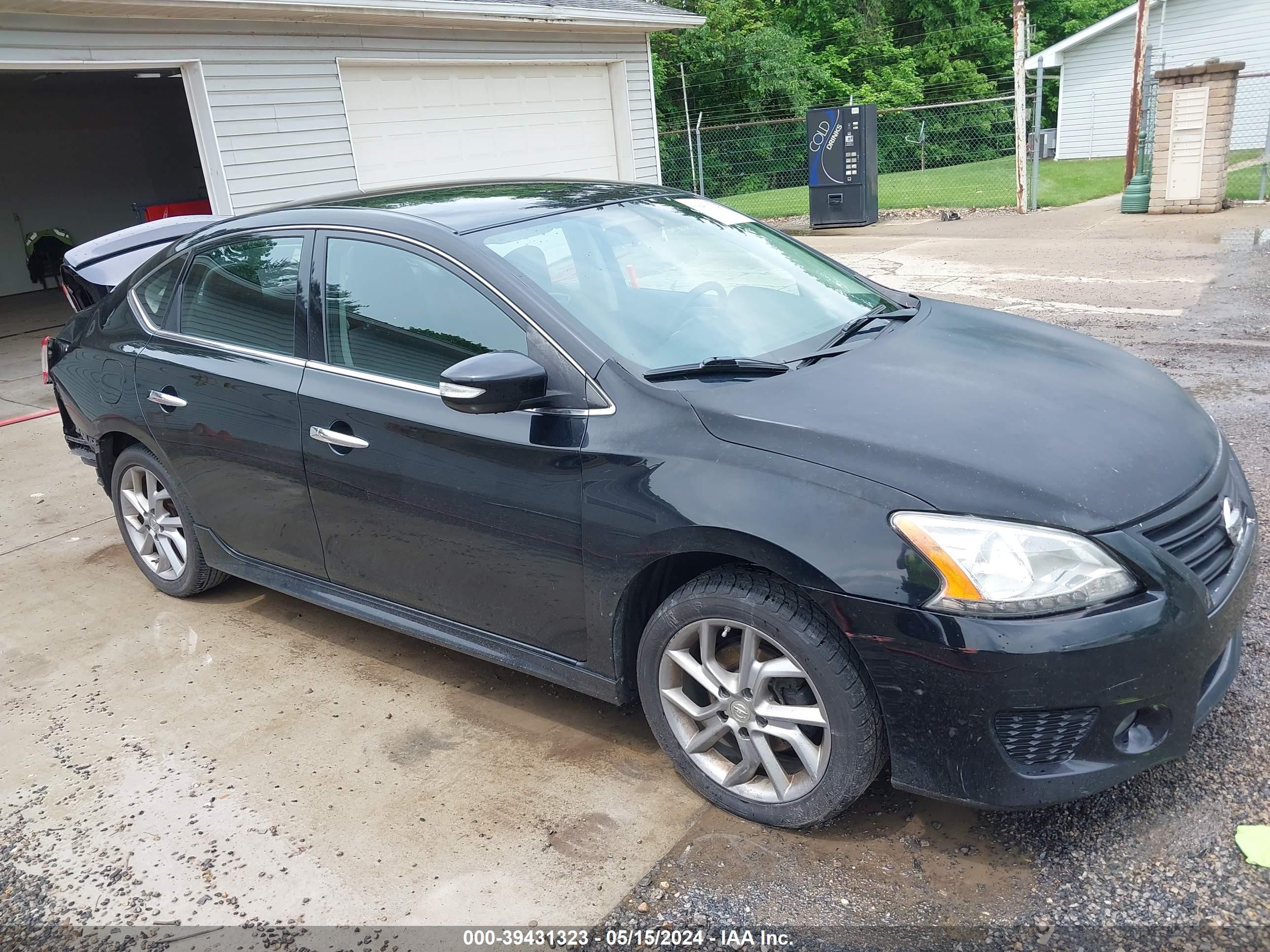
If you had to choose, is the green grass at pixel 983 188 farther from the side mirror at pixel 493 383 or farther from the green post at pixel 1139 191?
the side mirror at pixel 493 383

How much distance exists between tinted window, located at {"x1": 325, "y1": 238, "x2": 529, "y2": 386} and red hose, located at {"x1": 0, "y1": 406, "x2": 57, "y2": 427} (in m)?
5.87

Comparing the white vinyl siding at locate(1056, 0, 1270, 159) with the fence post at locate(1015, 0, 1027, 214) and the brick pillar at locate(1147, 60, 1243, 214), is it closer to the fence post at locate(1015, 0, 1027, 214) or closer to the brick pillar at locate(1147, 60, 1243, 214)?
the fence post at locate(1015, 0, 1027, 214)

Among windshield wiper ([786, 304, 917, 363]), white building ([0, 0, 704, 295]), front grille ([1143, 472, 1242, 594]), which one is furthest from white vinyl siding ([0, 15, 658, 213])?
front grille ([1143, 472, 1242, 594])

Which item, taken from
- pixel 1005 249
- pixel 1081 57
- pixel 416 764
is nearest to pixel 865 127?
pixel 1005 249

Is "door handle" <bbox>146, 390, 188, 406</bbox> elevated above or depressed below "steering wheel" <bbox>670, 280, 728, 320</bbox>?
A: below

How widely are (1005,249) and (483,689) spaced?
1051 cm

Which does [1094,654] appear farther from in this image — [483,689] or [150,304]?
[150,304]

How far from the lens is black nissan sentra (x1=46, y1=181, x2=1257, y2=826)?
2.34 m

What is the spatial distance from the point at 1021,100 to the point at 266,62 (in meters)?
11.2

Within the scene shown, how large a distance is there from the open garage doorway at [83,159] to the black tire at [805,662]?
51.2ft

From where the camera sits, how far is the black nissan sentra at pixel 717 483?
2342mm

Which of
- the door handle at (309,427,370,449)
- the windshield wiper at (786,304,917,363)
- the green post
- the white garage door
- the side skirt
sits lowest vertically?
the side skirt

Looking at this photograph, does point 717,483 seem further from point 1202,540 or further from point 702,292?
point 1202,540

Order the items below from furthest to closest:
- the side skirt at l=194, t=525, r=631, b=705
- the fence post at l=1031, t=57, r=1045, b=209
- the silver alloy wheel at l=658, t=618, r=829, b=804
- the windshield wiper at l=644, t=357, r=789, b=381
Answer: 1. the fence post at l=1031, t=57, r=1045, b=209
2. the side skirt at l=194, t=525, r=631, b=705
3. the windshield wiper at l=644, t=357, r=789, b=381
4. the silver alloy wheel at l=658, t=618, r=829, b=804
